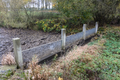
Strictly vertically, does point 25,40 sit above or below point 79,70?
above

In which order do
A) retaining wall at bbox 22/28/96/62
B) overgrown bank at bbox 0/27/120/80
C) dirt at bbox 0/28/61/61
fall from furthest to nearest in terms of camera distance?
1. dirt at bbox 0/28/61/61
2. retaining wall at bbox 22/28/96/62
3. overgrown bank at bbox 0/27/120/80

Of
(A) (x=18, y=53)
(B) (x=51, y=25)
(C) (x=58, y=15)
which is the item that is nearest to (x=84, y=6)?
(B) (x=51, y=25)

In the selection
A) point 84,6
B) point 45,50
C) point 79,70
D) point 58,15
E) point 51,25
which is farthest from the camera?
point 58,15

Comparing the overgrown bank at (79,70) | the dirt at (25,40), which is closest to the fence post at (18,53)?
the overgrown bank at (79,70)

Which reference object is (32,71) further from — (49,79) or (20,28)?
(20,28)

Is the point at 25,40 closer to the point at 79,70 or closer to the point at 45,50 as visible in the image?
the point at 45,50

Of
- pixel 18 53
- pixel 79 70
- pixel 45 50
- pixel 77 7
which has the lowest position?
pixel 79 70

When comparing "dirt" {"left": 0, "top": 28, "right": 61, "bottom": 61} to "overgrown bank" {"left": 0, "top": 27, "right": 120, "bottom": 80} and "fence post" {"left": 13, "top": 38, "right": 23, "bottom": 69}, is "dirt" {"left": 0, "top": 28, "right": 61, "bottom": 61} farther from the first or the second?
"overgrown bank" {"left": 0, "top": 27, "right": 120, "bottom": 80}

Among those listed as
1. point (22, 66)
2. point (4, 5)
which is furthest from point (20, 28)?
point (22, 66)

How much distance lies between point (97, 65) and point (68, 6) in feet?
17.8

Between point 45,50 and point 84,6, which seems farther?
point 84,6

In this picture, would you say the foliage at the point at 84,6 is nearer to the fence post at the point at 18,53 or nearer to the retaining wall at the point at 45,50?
the retaining wall at the point at 45,50

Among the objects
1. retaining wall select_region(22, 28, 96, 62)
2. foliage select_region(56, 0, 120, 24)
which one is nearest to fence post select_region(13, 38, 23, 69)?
retaining wall select_region(22, 28, 96, 62)

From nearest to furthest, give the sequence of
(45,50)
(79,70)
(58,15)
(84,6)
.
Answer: (79,70), (45,50), (84,6), (58,15)
